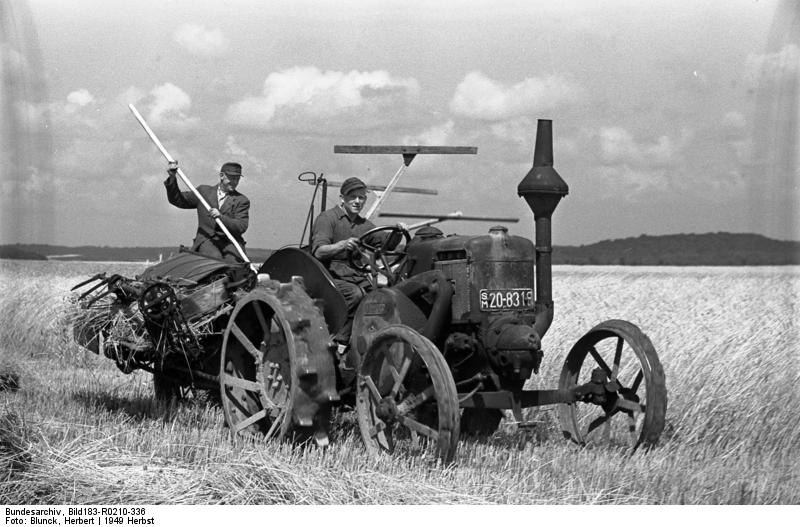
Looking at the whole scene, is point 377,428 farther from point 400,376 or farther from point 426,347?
point 426,347

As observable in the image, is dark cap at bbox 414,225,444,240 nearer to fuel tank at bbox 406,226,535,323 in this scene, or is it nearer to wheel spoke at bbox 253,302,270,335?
fuel tank at bbox 406,226,535,323

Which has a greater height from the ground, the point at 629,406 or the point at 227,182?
the point at 227,182

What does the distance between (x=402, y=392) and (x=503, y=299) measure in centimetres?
88

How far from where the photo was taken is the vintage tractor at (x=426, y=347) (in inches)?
251

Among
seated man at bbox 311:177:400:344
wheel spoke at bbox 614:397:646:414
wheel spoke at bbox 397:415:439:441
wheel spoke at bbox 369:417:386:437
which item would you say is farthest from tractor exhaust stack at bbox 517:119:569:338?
seated man at bbox 311:177:400:344

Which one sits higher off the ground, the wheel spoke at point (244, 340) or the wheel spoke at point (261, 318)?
the wheel spoke at point (261, 318)

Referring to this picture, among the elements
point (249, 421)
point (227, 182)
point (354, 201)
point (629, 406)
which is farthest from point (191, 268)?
point (629, 406)

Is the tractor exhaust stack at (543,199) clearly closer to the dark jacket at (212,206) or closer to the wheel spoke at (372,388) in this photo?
the wheel spoke at (372,388)

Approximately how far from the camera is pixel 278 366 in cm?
722

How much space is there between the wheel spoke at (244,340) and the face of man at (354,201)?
1.22 meters

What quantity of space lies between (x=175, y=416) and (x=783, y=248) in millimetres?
4983

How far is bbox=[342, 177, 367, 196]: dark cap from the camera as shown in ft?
25.4

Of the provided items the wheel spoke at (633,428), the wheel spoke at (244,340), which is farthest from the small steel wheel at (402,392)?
the wheel spoke at (633,428)

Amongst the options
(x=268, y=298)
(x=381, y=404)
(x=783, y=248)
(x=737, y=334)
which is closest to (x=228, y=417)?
(x=268, y=298)
